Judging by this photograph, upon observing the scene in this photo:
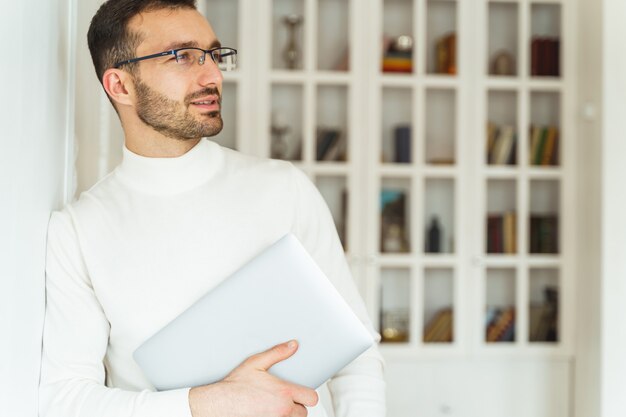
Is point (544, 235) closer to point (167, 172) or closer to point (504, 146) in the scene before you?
point (504, 146)

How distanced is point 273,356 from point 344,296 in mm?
239

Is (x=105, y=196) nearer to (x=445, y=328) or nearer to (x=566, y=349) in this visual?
(x=445, y=328)

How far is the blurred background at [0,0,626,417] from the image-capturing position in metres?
3.00

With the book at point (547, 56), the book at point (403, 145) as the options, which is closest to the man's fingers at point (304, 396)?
the book at point (403, 145)

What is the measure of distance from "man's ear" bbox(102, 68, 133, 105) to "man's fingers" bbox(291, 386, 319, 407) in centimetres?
61

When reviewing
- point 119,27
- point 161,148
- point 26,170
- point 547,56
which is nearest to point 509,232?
point 547,56

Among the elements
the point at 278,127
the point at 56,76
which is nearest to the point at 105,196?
the point at 56,76

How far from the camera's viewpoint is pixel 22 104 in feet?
3.34

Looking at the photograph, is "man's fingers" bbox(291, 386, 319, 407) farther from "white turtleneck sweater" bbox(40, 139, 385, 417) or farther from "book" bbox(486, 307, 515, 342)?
"book" bbox(486, 307, 515, 342)

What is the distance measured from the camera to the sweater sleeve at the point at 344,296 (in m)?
1.29

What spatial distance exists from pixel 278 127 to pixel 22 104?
2276mm

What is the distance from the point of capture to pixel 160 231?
129 centimetres

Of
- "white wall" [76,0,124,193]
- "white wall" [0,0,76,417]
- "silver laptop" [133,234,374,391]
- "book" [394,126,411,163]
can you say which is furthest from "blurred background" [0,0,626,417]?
"silver laptop" [133,234,374,391]

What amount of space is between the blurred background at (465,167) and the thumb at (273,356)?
200cm
